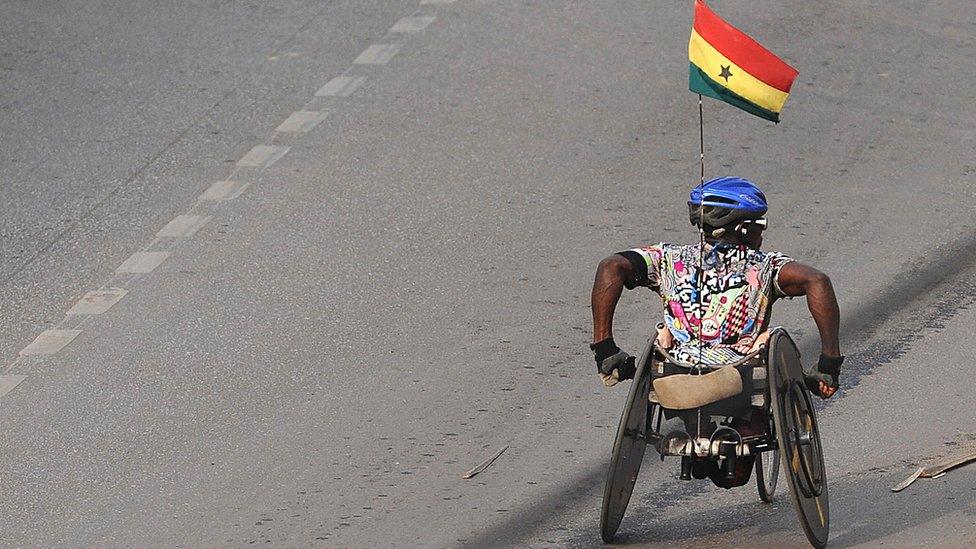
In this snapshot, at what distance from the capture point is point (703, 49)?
8047 mm

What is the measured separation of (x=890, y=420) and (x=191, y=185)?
5.65m

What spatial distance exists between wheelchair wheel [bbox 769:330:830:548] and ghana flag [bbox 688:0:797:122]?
1188mm

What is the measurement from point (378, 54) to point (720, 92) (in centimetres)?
767

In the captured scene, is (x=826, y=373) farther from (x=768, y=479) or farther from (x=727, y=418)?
(x=768, y=479)

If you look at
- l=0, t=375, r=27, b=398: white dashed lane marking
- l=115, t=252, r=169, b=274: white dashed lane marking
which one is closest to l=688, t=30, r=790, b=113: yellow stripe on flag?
l=0, t=375, r=27, b=398: white dashed lane marking

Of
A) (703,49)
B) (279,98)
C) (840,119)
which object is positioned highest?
(703,49)

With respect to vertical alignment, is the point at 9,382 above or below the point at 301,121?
above

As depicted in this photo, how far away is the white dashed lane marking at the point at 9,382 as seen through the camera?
10.1 meters

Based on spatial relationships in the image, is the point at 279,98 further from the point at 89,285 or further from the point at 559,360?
the point at 559,360

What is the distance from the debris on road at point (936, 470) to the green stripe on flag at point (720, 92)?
186 centimetres

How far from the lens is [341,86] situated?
14.8 m

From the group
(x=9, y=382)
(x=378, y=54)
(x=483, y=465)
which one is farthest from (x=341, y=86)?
(x=483, y=465)

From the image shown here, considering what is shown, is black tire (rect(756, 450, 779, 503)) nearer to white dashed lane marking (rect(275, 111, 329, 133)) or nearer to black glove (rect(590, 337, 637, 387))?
black glove (rect(590, 337, 637, 387))

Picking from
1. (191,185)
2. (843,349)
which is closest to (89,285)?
(191,185)
